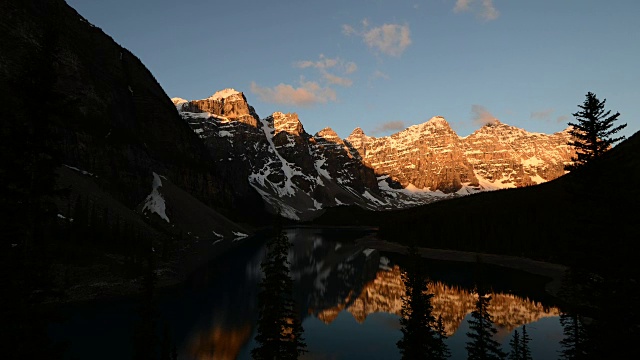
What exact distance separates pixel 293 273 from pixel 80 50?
146 m

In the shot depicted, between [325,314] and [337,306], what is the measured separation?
4.58 m

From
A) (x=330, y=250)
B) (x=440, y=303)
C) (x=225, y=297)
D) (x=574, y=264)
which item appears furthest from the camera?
(x=330, y=250)

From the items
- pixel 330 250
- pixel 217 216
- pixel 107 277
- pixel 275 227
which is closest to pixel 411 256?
pixel 275 227

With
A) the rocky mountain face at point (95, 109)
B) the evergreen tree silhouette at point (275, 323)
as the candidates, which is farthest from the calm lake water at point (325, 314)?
the rocky mountain face at point (95, 109)

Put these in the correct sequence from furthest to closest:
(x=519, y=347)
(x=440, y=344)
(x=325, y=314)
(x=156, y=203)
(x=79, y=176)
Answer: (x=156, y=203) < (x=79, y=176) < (x=325, y=314) < (x=440, y=344) < (x=519, y=347)

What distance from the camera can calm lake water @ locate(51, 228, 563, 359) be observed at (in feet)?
128

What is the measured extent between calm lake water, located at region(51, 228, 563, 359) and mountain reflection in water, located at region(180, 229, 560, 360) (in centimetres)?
12

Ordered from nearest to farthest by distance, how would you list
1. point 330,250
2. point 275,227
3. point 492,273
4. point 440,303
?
point 275,227, point 440,303, point 492,273, point 330,250

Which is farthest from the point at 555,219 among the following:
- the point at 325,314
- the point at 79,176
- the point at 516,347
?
the point at 79,176

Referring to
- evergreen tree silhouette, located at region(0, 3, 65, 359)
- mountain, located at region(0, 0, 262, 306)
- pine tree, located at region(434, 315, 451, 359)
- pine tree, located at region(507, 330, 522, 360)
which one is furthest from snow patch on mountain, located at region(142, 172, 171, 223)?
evergreen tree silhouette, located at region(0, 3, 65, 359)

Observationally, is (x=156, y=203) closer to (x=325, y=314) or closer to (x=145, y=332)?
(x=325, y=314)

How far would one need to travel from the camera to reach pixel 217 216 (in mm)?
179000

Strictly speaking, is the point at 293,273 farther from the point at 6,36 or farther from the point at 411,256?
the point at 6,36

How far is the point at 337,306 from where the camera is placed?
195ft
